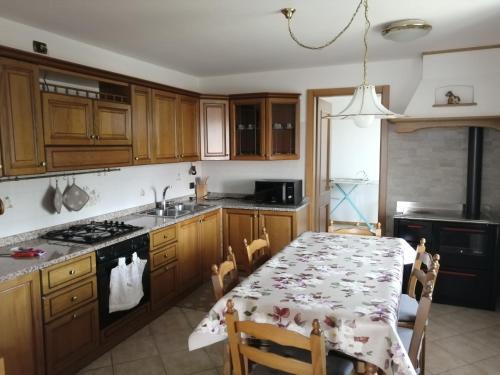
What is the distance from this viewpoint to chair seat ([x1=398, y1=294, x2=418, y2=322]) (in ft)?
7.29

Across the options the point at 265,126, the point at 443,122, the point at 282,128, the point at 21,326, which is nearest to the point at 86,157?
the point at 21,326

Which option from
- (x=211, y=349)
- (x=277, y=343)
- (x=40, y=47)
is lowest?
(x=211, y=349)

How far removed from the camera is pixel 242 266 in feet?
14.2

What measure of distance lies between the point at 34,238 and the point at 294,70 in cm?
308

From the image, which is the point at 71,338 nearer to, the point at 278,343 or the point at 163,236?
the point at 163,236

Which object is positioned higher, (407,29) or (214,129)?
(407,29)

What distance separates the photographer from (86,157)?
2.79 m

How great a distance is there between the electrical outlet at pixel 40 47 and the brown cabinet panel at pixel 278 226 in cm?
242

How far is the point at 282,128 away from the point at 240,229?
4.00 feet

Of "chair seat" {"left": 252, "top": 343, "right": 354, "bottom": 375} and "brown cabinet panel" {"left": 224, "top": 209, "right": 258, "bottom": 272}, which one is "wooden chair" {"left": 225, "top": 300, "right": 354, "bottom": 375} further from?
"brown cabinet panel" {"left": 224, "top": 209, "right": 258, "bottom": 272}

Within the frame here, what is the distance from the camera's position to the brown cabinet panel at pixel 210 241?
394 centimetres

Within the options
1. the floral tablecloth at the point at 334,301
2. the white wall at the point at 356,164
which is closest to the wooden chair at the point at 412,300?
the floral tablecloth at the point at 334,301

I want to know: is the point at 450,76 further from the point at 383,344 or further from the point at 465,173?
the point at 383,344

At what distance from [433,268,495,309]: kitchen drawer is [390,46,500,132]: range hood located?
1341 mm
